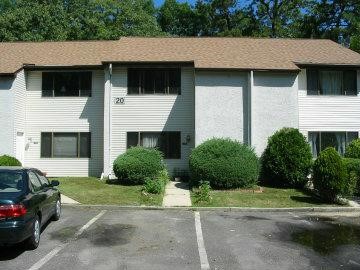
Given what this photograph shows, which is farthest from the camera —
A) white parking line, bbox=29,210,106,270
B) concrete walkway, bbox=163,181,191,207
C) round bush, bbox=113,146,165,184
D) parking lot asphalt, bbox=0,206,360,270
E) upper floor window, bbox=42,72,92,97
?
upper floor window, bbox=42,72,92,97

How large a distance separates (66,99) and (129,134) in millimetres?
3602

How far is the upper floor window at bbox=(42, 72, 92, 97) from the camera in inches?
883

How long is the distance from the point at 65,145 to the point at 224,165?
8844 millimetres

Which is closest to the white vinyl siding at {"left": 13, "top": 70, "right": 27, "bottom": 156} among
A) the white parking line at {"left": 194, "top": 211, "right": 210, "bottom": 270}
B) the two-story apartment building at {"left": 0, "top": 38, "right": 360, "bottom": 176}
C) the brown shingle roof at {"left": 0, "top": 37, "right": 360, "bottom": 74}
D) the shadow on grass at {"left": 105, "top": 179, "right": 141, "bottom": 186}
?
the two-story apartment building at {"left": 0, "top": 38, "right": 360, "bottom": 176}

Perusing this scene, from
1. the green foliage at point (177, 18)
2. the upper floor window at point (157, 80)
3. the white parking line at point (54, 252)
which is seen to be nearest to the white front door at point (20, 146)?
the upper floor window at point (157, 80)

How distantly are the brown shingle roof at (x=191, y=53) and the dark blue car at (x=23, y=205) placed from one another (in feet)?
38.0

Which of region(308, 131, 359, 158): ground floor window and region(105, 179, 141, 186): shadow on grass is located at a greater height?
region(308, 131, 359, 158): ground floor window

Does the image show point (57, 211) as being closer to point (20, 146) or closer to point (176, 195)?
point (176, 195)

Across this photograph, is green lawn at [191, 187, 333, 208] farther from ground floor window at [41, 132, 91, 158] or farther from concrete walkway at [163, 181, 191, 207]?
ground floor window at [41, 132, 91, 158]

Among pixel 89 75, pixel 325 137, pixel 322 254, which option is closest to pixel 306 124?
pixel 325 137

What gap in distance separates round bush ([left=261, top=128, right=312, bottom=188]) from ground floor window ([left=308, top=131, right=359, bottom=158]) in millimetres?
2662

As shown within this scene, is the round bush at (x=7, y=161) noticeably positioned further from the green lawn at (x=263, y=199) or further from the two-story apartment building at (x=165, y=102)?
the green lawn at (x=263, y=199)

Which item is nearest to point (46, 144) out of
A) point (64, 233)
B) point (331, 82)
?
point (64, 233)

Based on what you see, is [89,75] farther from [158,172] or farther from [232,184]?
[232,184]
